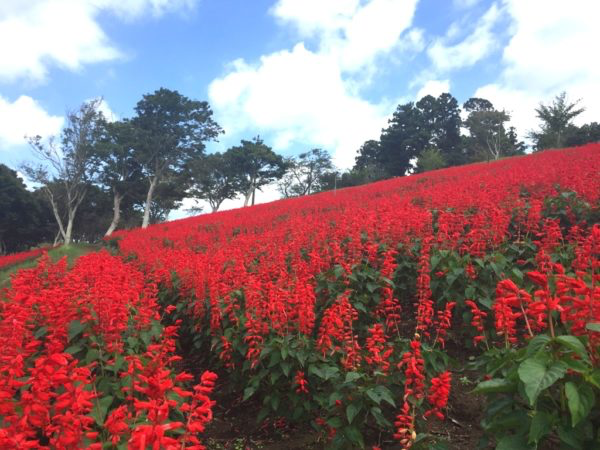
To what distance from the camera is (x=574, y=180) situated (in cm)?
768

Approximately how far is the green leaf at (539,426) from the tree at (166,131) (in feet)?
119

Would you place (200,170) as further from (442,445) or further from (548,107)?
(442,445)

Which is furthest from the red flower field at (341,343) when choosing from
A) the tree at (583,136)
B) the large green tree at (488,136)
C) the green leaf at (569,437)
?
the large green tree at (488,136)

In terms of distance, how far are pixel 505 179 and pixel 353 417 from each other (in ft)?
30.2

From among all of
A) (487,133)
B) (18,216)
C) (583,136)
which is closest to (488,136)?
(487,133)

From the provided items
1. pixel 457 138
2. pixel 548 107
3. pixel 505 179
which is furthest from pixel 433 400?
pixel 457 138

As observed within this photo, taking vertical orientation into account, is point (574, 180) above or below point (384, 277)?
above

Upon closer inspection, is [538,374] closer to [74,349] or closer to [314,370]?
[314,370]

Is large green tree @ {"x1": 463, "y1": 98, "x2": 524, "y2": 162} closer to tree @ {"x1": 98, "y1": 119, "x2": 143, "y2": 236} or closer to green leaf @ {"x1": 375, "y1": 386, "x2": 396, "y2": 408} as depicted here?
tree @ {"x1": 98, "y1": 119, "x2": 143, "y2": 236}

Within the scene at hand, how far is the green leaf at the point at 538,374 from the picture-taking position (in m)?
1.57

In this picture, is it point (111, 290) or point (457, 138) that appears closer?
point (111, 290)

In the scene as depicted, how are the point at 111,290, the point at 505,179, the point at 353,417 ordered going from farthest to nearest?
the point at 505,179
the point at 111,290
the point at 353,417

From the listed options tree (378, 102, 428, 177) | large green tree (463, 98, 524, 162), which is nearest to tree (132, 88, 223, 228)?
tree (378, 102, 428, 177)

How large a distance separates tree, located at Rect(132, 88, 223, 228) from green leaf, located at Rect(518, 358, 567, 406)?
3616cm
